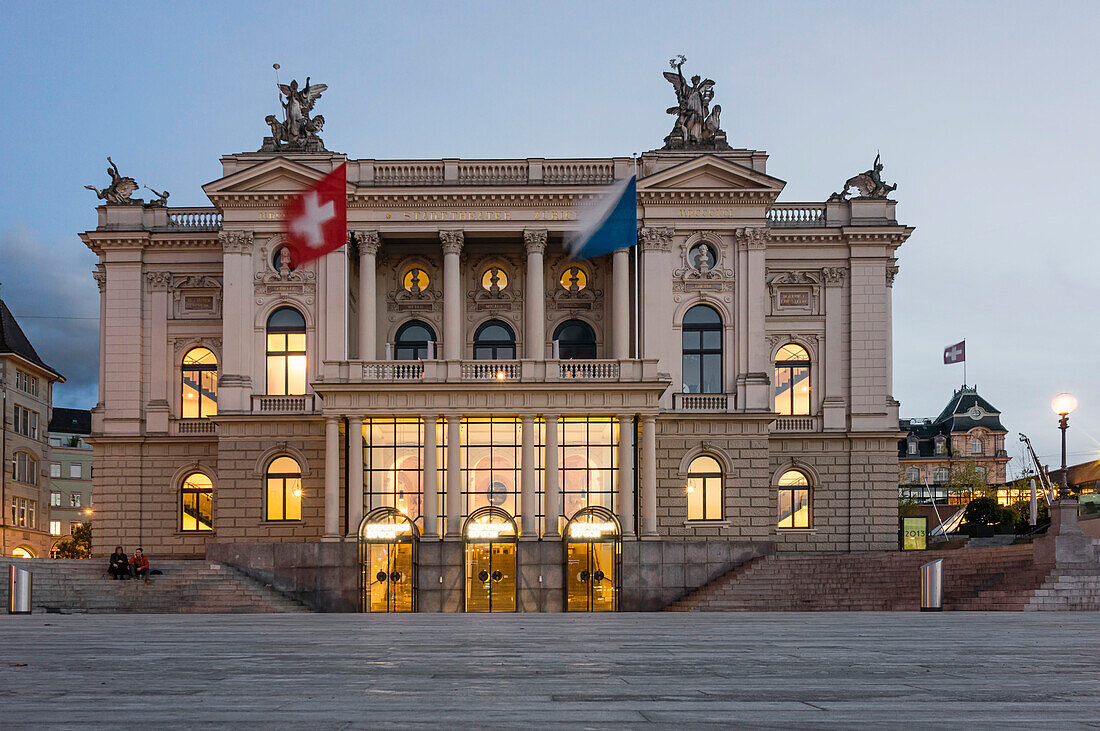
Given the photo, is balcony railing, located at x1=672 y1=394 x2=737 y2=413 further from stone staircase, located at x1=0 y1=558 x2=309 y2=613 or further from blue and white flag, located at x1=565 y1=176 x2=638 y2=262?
stone staircase, located at x1=0 y1=558 x2=309 y2=613

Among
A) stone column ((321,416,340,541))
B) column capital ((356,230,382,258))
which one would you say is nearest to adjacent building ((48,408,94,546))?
column capital ((356,230,382,258))

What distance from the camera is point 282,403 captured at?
56188 millimetres

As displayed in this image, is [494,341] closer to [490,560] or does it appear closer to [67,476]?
[490,560]

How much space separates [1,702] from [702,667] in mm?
7175

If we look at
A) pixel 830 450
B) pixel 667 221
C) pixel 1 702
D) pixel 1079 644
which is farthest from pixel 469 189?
pixel 1 702

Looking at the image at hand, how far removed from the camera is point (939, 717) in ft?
30.6

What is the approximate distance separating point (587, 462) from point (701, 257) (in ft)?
37.5

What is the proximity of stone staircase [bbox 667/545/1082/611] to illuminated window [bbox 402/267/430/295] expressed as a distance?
66.5ft

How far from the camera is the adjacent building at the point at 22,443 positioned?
9488 cm

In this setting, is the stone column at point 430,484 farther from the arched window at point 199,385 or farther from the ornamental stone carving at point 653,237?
the arched window at point 199,385

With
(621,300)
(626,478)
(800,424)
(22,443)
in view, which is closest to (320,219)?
(621,300)

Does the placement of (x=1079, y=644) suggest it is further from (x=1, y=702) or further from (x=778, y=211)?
(x=778, y=211)

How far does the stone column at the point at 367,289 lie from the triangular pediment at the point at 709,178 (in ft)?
41.6

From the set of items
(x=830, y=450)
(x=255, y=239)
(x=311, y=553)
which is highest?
(x=255, y=239)
